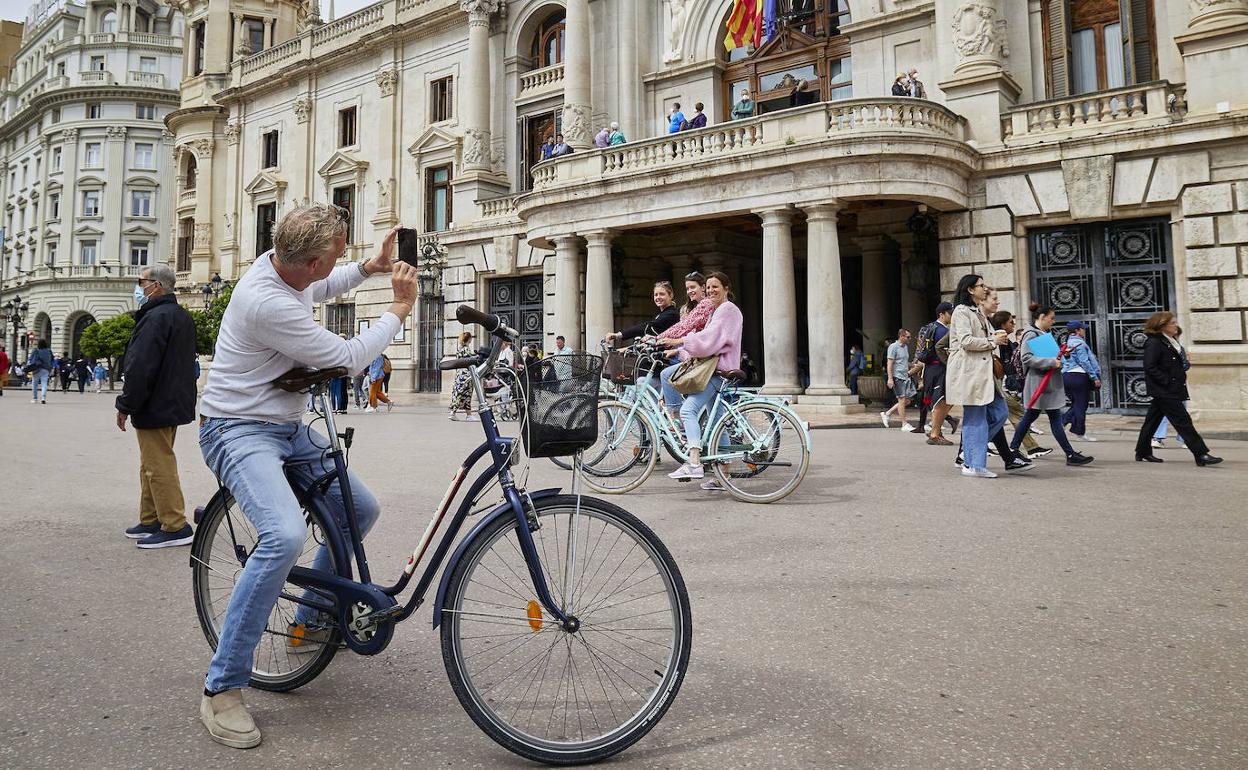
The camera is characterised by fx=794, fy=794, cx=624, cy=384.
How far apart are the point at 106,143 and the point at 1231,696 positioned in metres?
71.7

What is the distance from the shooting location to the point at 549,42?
86.2ft

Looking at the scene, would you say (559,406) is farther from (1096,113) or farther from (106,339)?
(106,339)

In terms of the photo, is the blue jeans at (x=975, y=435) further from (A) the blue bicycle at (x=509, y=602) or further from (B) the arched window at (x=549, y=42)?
(B) the arched window at (x=549, y=42)

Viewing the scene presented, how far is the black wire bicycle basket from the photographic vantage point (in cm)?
261

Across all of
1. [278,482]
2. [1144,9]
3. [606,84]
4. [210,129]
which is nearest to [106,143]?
[210,129]

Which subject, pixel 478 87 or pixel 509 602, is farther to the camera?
pixel 478 87

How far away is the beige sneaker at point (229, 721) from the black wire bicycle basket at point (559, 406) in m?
1.25

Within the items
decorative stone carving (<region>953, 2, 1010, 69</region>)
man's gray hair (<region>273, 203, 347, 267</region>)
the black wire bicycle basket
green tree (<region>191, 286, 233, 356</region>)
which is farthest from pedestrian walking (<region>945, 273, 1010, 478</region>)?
green tree (<region>191, 286, 233, 356</region>)

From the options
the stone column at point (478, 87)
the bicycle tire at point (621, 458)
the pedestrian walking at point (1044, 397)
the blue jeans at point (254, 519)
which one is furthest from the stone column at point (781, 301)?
the blue jeans at point (254, 519)

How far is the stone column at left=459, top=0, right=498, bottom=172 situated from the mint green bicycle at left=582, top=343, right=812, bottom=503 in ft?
65.3

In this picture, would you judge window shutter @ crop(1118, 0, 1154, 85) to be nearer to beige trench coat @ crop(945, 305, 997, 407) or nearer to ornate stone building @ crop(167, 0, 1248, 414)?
ornate stone building @ crop(167, 0, 1248, 414)

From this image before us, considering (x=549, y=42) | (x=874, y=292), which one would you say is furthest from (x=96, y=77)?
(x=874, y=292)

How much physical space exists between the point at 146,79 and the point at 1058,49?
211 feet

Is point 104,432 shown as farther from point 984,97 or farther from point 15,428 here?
point 984,97
